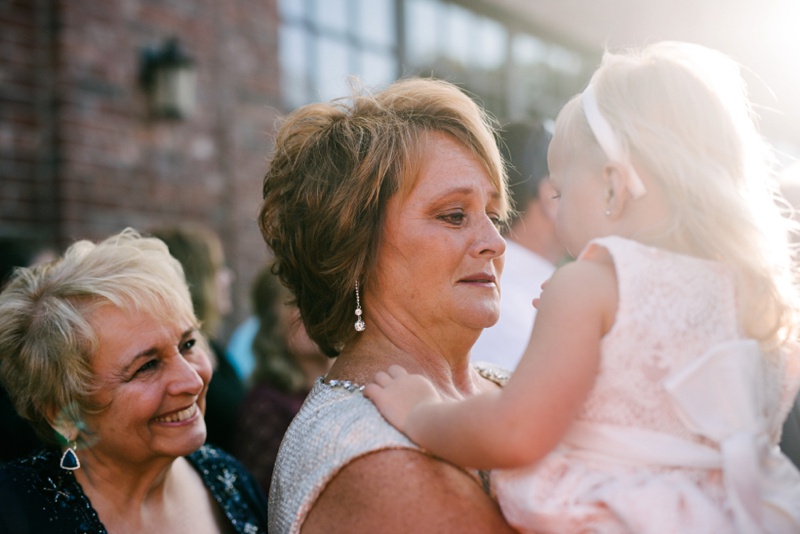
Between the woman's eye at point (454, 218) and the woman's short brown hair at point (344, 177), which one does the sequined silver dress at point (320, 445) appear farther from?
the woman's eye at point (454, 218)

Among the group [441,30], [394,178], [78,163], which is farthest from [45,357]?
[441,30]

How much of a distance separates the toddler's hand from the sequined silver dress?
0.02m

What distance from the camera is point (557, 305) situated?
4.84 ft

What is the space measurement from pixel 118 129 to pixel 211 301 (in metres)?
1.71

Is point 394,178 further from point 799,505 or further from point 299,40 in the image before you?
point 299,40

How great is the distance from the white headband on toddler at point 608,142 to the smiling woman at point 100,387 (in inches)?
55.5

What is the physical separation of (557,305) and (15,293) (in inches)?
67.5

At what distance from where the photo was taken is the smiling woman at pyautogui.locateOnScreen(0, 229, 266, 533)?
2244mm

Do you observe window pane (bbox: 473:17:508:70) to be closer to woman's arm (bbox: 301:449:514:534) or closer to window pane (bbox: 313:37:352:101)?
window pane (bbox: 313:37:352:101)

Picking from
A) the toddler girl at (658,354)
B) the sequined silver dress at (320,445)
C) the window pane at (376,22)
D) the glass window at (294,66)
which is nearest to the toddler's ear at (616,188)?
the toddler girl at (658,354)

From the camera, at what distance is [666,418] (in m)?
1.50

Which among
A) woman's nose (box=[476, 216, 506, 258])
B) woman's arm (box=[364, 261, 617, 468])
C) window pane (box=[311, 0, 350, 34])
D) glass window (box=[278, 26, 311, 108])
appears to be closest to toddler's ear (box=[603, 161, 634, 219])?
woman's arm (box=[364, 261, 617, 468])

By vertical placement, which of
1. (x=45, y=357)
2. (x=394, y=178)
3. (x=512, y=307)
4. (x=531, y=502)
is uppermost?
(x=394, y=178)

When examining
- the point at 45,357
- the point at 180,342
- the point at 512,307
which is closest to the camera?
the point at 45,357
